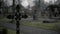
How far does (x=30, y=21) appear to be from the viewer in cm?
239

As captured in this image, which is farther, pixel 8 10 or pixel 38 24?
pixel 8 10

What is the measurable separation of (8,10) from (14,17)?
0.70ft

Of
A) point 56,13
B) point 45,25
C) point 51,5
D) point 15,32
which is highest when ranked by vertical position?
point 51,5

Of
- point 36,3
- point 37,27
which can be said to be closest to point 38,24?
point 37,27

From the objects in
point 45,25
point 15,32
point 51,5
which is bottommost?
point 15,32

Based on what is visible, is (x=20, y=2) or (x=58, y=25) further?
(x=20, y=2)

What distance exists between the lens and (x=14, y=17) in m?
2.41

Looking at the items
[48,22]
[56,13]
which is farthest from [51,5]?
[48,22]

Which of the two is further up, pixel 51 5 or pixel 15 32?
pixel 51 5

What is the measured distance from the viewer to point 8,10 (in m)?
2.50

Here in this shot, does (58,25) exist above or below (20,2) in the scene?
below

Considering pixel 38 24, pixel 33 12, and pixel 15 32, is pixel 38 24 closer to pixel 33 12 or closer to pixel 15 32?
pixel 33 12

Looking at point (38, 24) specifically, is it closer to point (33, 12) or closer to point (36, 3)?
point (33, 12)

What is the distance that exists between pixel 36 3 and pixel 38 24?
43cm
